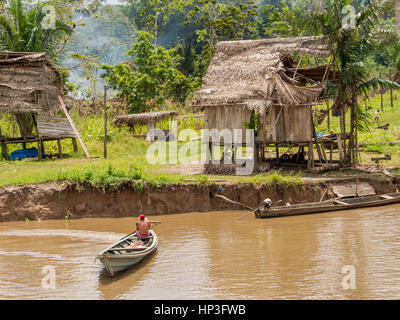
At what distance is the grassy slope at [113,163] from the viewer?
13.8 meters

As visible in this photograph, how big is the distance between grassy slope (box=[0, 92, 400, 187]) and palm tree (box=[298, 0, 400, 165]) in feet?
8.88

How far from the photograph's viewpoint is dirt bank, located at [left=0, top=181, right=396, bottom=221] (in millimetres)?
13344

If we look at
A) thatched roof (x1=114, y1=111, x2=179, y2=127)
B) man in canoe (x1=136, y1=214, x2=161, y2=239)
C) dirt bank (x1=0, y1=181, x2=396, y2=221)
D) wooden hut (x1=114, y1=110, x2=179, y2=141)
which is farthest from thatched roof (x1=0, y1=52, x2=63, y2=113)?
man in canoe (x1=136, y1=214, x2=161, y2=239)

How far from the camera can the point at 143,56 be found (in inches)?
1127

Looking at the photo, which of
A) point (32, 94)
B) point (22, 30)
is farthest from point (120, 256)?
point (22, 30)

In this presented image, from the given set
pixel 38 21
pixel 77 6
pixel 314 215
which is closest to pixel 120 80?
pixel 77 6

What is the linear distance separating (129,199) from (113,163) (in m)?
2.85

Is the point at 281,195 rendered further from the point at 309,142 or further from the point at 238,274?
the point at 238,274

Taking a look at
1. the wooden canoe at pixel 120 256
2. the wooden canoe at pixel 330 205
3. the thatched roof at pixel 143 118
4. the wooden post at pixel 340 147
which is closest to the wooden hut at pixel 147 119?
the thatched roof at pixel 143 118

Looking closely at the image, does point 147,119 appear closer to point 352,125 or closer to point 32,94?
point 32,94

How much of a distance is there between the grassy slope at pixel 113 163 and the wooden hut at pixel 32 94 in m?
1.23

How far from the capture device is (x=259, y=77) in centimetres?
1623

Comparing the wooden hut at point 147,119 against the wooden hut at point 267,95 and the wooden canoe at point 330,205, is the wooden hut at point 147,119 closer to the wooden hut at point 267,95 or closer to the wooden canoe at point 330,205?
the wooden hut at point 267,95

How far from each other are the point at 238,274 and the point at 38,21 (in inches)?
631
